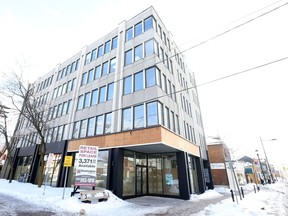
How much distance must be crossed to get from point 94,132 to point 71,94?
8432mm

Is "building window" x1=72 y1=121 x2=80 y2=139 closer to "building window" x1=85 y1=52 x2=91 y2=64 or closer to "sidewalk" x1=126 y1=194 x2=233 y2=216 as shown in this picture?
"building window" x1=85 y1=52 x2=91 y2=64

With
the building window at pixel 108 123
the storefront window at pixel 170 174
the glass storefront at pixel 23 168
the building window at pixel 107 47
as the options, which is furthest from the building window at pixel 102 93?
the glass storefront at pixel 23 168

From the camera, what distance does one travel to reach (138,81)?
16.1 meters

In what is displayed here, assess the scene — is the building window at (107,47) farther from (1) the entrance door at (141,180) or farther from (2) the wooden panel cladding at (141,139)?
(1) the entrance door at (141,180)

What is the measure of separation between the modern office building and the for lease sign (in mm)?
2398

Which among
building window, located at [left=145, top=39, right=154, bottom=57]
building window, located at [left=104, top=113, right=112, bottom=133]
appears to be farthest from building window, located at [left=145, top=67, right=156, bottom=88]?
building window, located at [left=104, top=113, right=112, bottom=133]

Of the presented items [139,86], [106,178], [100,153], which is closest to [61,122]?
[100,153]

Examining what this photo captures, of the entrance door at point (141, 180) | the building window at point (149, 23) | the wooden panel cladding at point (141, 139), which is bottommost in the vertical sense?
the entrance door at point (141, 180)

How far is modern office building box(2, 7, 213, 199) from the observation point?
14.2 meters

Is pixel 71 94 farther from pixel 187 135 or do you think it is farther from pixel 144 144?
pixel 187 135

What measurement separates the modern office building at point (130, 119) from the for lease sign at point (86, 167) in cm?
240

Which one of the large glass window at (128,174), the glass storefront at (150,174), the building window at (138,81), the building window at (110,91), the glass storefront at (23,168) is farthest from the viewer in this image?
the glass storefront at (23,168)

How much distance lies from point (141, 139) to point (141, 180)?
17.3 ft

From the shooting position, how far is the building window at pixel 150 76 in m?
15.0
